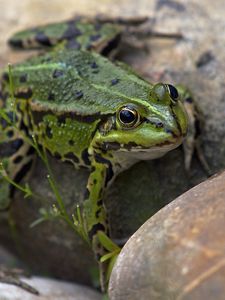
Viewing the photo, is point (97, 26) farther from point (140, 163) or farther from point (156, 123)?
point (156, 123)

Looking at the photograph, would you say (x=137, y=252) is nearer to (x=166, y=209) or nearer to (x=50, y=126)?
(x=166, y=209)

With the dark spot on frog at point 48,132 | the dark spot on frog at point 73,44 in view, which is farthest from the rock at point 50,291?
the dark spot on frog at point 73,44

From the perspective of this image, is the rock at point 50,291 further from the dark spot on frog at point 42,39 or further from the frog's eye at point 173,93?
the dark spot on frog at point 42,39

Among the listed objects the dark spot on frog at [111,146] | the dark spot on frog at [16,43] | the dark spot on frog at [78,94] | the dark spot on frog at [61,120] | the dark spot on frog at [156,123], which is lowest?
the dark spot on frog at [156,123]

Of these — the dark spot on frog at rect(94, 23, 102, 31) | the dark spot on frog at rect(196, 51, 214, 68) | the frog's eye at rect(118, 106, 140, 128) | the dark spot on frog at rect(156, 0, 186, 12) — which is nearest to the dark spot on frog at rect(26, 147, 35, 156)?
the frog's eye at rect(118, 106, 140, 128)

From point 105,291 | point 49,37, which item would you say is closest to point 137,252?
point 105,291

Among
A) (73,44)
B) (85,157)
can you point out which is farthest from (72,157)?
(73,44)

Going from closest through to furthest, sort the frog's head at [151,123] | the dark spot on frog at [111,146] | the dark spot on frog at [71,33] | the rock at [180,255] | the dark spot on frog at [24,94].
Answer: the rock at [180,255] < the frog's head at [151,123] < the dark spot on frog at [111,146] < the dark spot on frog at [24,94] < the dark spot on frog at [71,33]
